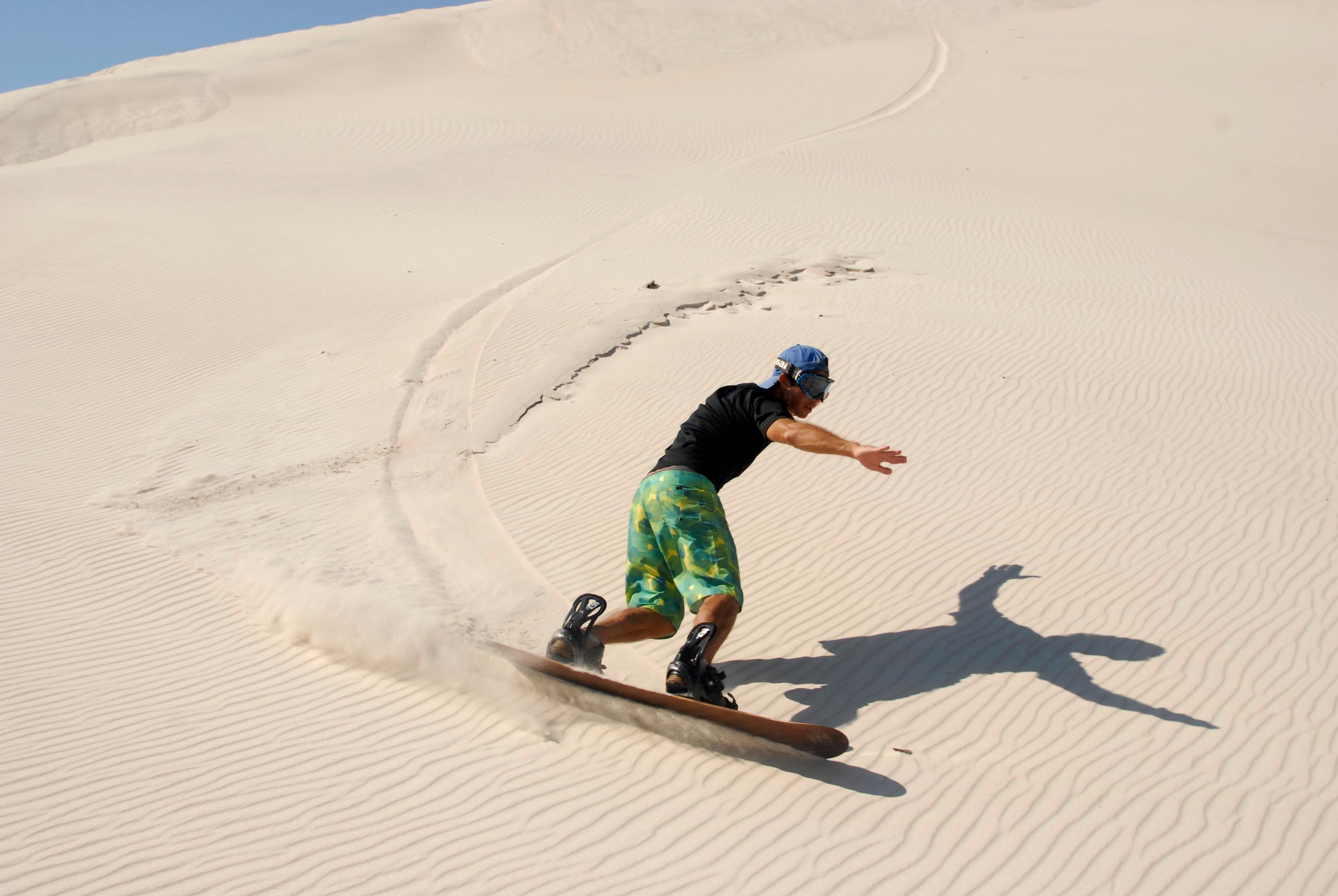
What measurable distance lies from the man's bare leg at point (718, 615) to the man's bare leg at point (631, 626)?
40cm

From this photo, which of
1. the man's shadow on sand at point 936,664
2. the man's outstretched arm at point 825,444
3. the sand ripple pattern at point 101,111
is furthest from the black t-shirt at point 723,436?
the sand ripple pattern at point 101,111

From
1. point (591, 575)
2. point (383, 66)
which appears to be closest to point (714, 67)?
point (383, 66)

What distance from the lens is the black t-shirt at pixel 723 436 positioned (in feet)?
16.6

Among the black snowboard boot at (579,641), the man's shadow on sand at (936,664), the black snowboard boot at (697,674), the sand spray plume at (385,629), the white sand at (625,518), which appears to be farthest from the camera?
the man's shadow on sand at (936,664)

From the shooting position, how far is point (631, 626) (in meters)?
5.06

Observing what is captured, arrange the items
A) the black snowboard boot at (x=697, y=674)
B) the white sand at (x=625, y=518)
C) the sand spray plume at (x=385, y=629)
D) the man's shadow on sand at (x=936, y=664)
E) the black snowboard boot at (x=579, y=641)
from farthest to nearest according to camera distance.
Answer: the man's shadow on sand at (x=936, y=664), the sand spray plume at (x=385, y=629), the black snowboard boot at (x=579, y=641), the black snowboard boot at (x=697, y=674), the white sand at (x=625, y=518)

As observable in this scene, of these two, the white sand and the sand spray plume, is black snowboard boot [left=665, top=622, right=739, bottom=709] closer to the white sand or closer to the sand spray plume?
the white sand

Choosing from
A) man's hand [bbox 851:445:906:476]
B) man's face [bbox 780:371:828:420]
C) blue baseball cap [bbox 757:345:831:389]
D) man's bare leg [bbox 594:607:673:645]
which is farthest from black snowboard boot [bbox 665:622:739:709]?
blue baseball cap [bbox 757:345:831:389]

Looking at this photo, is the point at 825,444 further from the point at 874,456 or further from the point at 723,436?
the point at 723,436

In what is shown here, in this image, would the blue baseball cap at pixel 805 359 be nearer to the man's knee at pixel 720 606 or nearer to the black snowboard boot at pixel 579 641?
the man's knee at pixel 720 606

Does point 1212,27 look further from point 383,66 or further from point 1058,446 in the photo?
point 1058,446

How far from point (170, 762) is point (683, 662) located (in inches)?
101

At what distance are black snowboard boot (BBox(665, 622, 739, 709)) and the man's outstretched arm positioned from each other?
0.98 meters

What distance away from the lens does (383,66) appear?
34219 millimetres
